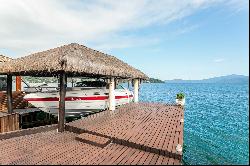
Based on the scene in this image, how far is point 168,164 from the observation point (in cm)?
689

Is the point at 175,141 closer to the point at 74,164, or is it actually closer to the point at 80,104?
the point at 74,164

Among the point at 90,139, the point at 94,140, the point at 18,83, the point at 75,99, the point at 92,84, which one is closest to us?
the point at 94,140

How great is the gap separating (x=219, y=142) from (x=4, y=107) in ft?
53.7

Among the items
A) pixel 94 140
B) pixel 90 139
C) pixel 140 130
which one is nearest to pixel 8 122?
pixel 90 139

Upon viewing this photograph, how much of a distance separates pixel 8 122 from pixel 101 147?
23.5 ft

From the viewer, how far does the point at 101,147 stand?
8.34m

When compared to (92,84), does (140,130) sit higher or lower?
lower

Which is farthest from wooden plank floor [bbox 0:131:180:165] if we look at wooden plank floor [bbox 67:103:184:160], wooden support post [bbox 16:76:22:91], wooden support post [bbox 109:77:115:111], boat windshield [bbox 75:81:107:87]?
wooden support post [bbox 16:76:22:91]

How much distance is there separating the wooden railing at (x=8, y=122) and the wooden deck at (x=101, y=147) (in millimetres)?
3185

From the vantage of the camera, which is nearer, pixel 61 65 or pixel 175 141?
pixel 175 141

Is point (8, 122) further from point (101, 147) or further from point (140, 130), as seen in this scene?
point (140, 130)

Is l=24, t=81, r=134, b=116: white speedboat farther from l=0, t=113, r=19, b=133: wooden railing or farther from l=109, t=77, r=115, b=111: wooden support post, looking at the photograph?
l=0, t=113, r=19, b=133: wooden railing

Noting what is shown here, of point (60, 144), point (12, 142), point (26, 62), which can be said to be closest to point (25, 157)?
point (60, 144)

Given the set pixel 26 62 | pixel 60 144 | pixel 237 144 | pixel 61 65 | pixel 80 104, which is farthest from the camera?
pixel 237 144
